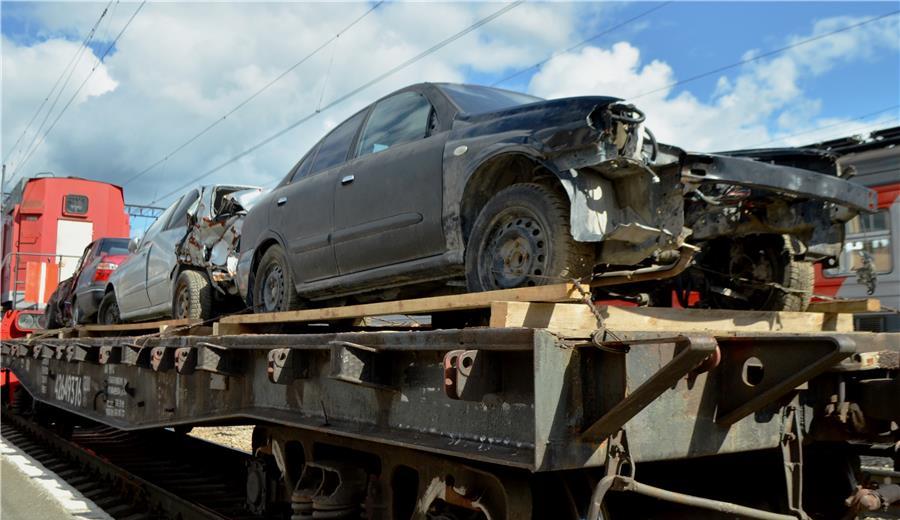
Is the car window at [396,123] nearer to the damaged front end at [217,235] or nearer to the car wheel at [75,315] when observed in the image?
the damaged front end at [217,235]

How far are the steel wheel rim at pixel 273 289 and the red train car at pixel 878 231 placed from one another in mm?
6031

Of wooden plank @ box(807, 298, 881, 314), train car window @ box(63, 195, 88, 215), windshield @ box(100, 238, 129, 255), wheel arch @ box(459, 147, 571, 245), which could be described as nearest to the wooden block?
wheel arch @ box(459, 147, 571, 245)

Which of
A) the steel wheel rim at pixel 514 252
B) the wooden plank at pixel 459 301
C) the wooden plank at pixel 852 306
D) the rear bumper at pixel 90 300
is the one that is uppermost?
the rear bumper at pixel 90 300

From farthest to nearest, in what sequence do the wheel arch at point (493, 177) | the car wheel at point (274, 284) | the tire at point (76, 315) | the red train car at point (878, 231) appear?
the tire at point (76, 315), the red train car at point (878, 231), the car wheel at point (274, 284), the wheel arch at point (493, 177)

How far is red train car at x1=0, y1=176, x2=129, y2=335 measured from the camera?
624 inches

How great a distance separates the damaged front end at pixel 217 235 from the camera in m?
7.50

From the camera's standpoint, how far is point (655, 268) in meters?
3.66

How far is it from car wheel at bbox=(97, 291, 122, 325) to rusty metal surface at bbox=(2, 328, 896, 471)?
20.3ft

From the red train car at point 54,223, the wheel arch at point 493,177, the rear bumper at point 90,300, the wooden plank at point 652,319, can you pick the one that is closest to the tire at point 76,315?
the rear bumper at point 90,300

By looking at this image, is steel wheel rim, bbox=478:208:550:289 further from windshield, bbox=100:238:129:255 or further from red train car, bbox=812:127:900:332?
windshield, bbox=100:238:129:255

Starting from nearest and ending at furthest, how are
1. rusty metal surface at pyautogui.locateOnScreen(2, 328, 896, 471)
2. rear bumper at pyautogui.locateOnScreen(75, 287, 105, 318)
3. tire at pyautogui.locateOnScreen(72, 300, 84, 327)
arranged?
rusty metal surface at pyautogui.locateOnScreen(2, 328, 896, 471), rear bumper at pyautogui.locateOnScreen(75, 287, 105, 318), tire at pyautogui.locateOnScreen(72, 300, 84, 327)

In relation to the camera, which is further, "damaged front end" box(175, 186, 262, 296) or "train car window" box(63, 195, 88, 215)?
"train car window" box(63, 195, 88, 215)

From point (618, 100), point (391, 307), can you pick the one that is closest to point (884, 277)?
point (618, 100)

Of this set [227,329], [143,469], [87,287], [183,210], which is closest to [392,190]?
[227,329]
